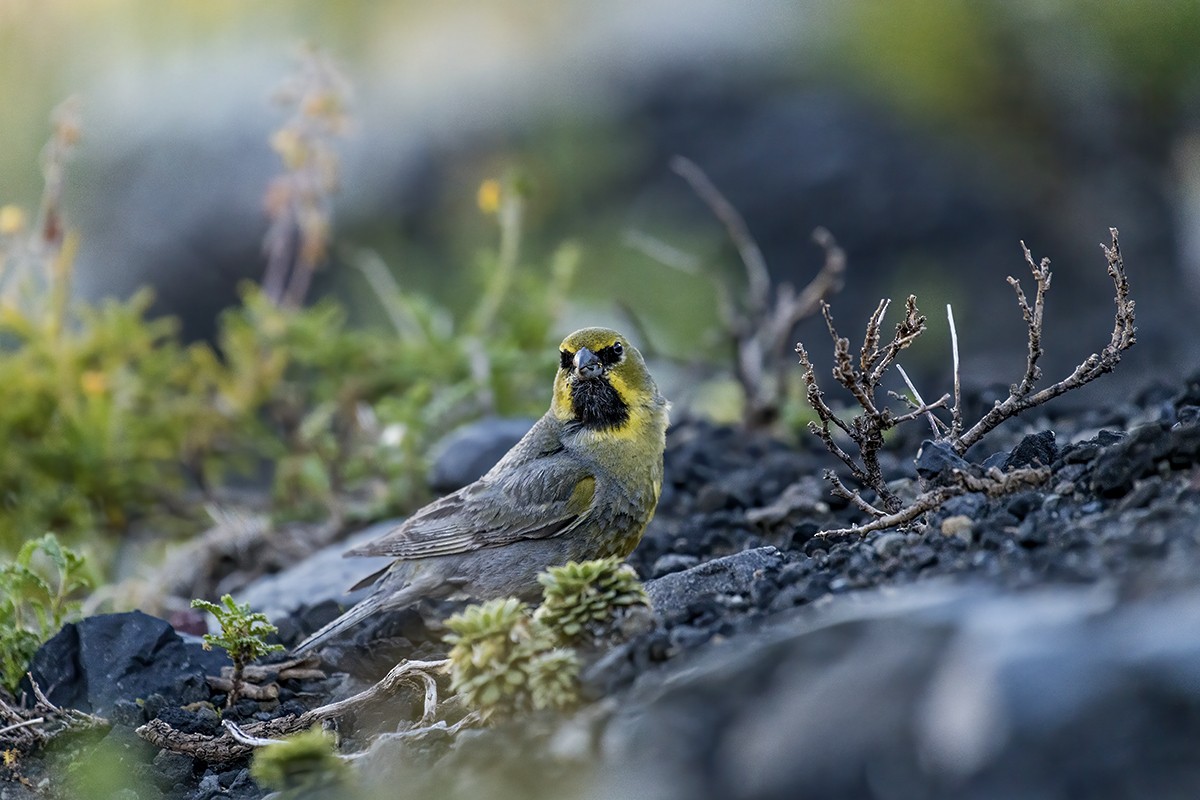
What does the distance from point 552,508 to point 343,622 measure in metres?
0.82

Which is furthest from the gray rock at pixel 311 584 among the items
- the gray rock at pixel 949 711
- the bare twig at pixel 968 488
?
the gray rock at pixel 949 711

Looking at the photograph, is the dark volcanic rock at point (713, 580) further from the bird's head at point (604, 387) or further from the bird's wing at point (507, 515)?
the bird's head at point (604, 387)

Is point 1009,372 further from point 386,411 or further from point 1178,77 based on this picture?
point 386,411

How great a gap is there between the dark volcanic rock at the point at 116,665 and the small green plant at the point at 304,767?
1216 millimetres

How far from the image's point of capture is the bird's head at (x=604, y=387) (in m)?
5.00

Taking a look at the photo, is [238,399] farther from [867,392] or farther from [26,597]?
[867,392]

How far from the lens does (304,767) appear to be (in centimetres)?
290

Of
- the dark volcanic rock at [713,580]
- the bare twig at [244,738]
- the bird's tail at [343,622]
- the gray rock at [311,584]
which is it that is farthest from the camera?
the gray rock at [311,584]

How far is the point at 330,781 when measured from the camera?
294 centimetres

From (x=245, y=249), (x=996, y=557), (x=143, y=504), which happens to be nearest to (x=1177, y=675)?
(x=996, y=557)

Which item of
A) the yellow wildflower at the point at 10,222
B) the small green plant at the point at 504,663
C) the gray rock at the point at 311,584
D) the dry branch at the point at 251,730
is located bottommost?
the gray rock at the point at 311,584

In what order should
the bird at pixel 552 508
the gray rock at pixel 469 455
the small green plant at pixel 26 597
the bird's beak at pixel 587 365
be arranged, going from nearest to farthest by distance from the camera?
the small green plant at pixel 26 597
the bird at pixel 552 508
the bird's beak at pixel 587 365
the gray rock at pixel 469 455

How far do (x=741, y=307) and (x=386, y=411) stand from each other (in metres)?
3.34

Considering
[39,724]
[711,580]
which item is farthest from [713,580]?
[39,724]
